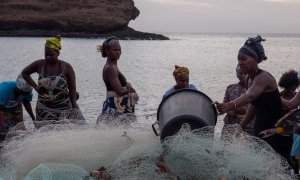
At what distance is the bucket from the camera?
3.49 meters

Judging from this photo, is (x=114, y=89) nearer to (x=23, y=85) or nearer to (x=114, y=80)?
(x=114, y=80)

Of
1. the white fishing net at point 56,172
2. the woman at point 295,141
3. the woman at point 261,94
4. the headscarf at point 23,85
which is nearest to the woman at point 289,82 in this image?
the woman at point 295,141

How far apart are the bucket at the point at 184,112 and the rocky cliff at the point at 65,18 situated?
97071 mm

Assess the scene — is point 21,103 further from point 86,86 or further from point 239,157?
point 86,86

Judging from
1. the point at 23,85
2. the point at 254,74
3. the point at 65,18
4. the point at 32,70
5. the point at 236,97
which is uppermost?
the point at 254,74

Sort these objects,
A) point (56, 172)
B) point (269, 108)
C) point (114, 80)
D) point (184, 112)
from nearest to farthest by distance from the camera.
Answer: point (56, 172), point (184, 112), point (269, 108), point (114, 80)

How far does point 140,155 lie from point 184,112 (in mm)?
430

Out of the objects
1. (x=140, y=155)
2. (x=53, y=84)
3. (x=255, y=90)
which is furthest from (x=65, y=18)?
(x=140, y=155)

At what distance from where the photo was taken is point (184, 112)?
351 cm

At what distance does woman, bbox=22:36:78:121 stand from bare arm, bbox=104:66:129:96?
1.41 ft

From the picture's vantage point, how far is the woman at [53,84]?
17.4 feet

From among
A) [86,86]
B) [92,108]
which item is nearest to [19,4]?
[86,86]

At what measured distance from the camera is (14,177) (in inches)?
134

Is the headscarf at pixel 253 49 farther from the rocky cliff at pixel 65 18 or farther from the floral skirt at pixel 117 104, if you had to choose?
the rocky cliff at pixel 65 18
